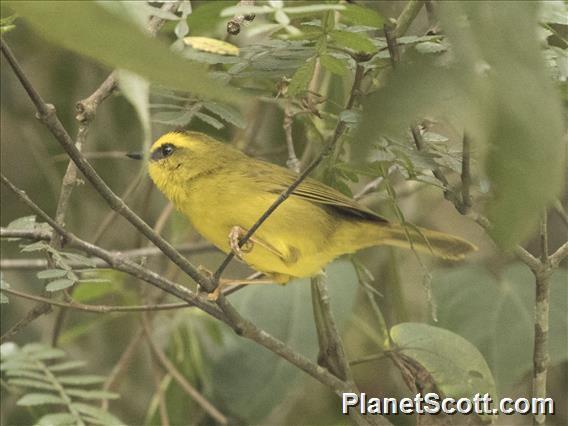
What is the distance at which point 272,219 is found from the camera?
1.83 metres

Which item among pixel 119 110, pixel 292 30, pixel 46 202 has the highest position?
pixel 292 30

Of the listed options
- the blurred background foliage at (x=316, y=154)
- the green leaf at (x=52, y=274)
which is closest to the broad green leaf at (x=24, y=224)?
the blurred background foliage at (x=316, y=154)

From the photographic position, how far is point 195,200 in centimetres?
186

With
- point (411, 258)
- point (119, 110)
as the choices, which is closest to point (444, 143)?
point (119, 110)

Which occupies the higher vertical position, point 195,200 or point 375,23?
point 375,23

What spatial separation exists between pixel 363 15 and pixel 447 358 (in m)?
0.82

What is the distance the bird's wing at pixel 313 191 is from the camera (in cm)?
166

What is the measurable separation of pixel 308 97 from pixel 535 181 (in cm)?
80

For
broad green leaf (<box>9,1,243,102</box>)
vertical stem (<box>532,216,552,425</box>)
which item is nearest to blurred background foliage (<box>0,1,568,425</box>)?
broad green leaf (<box>9,1,243,102</box>)

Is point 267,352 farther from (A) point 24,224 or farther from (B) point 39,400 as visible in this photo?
(A) point 24,224

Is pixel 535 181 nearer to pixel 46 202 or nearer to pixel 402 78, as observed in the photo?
pixel 402 78

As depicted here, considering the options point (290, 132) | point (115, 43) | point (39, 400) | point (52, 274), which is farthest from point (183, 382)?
point (115, 43)

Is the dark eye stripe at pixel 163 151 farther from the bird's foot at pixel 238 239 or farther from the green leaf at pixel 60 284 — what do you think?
the green leaf at pixel 60 284

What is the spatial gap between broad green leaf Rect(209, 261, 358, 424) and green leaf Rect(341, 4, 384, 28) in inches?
49.3
